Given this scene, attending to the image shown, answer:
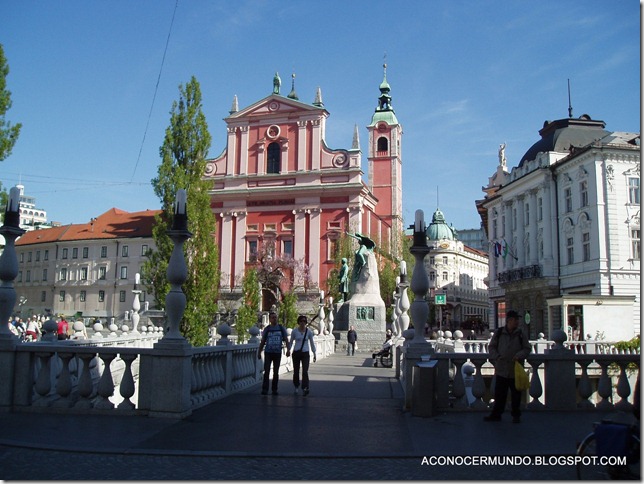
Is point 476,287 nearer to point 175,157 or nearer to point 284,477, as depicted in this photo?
point 175,157

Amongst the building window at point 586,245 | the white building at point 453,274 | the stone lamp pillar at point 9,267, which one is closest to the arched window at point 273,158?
the building window at point 586,245

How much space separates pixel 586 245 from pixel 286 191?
28.5 metres

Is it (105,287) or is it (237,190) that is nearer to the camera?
(237,190)

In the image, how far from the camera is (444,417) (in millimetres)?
8898

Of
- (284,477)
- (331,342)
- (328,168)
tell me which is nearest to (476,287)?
(328,168)

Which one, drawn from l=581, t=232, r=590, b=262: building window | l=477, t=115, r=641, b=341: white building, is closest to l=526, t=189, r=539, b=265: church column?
l=477, t=115, r=641, b=341: white building

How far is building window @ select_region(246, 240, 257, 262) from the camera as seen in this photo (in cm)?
5912

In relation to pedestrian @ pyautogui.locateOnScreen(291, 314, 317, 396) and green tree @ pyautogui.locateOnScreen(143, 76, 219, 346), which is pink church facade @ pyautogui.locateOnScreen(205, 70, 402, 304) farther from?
pedestrian @ pyautogui.locateOnScreen(291, 314, 317, 396)

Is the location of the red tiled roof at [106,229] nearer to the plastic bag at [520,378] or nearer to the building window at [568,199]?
the building window at [568,199]

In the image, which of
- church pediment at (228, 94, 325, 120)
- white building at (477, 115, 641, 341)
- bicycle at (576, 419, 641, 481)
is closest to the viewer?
bicycle at (576, 419, 641, 481)

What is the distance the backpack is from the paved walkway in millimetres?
1871

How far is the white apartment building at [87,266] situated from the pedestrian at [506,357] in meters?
62.7

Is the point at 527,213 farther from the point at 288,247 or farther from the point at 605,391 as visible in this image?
the point at 605,391

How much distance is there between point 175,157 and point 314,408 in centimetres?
2015
